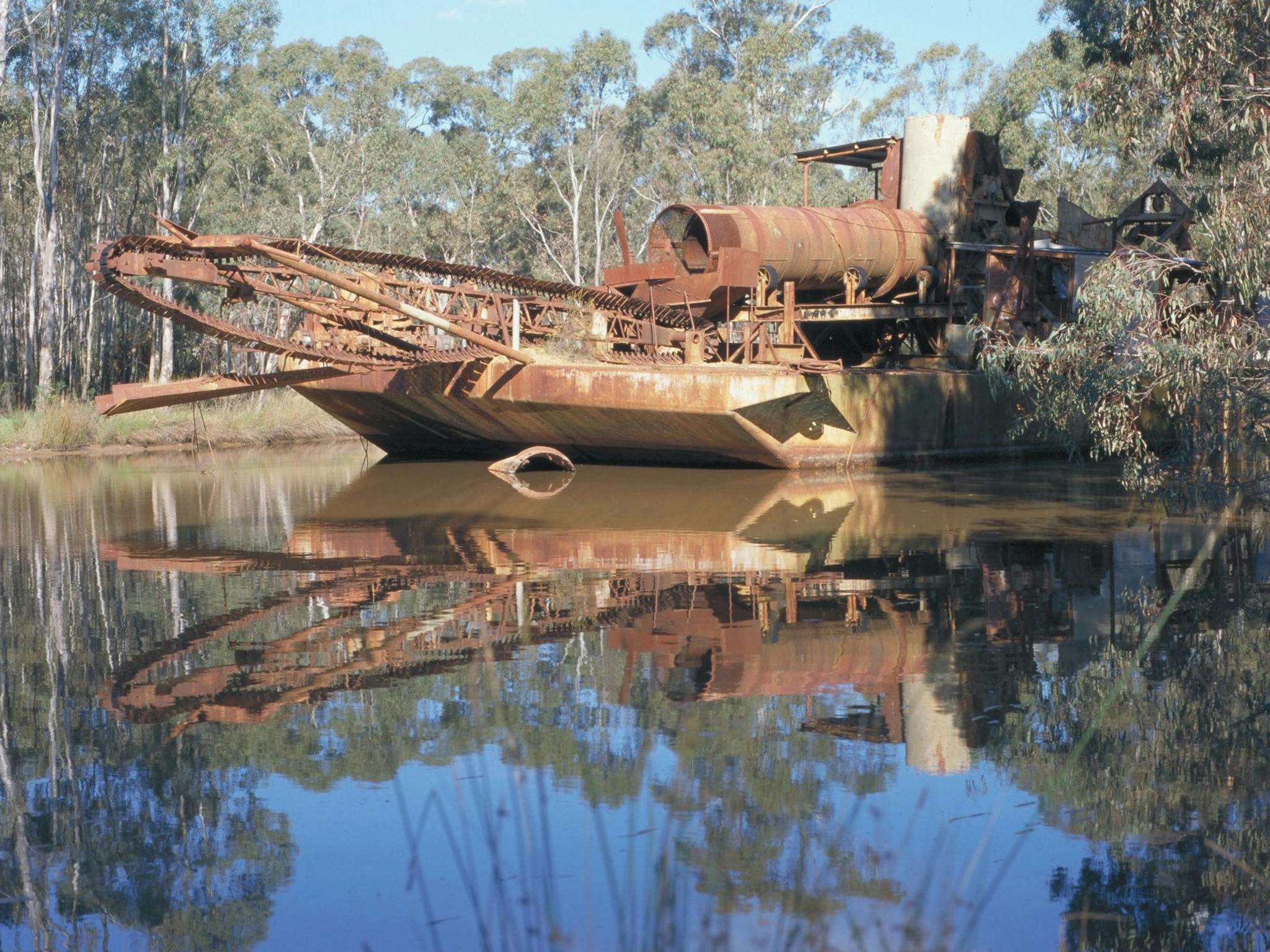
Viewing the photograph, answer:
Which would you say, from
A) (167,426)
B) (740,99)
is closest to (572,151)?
(740,99)

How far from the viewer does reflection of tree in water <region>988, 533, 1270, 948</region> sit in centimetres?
356

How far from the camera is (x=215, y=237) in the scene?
511 inches

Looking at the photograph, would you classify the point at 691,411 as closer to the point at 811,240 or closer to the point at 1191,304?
the point at 811,240

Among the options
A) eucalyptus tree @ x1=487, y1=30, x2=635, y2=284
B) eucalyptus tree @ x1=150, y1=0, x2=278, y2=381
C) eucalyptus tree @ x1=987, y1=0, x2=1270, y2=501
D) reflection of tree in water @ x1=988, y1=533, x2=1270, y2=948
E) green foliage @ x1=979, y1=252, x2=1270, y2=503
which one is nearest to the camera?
reflection of tree in water @ x1=988, y1=533, x2=1270, y2=948

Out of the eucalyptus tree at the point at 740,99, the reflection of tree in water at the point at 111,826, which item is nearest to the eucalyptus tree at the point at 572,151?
the eucalyptus tree at the point at 740,99

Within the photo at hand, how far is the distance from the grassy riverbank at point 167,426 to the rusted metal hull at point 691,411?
442cm

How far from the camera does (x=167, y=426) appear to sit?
24.0 meters

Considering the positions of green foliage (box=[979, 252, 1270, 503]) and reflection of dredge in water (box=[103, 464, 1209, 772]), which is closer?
reflection of dredge in water (box=[103, 464, 1209, 772])

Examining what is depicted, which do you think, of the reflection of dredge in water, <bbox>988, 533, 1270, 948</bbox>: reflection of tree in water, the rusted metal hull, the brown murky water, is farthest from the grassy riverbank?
<bbox>988, 533, 1270, 948</bbox>: reflection of tree in water

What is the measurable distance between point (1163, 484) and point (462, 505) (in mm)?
6035

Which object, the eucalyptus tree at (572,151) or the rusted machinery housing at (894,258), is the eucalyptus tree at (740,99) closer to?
the eucalyptus tree at (572,151)

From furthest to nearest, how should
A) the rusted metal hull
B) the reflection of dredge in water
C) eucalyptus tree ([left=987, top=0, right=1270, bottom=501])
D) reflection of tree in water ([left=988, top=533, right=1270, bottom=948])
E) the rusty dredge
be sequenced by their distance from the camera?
1. the rusted metal hull
2. the rusty dredge
3. eucalyptus tree ([left=987, top=0, right=1270, bottom=501])
4. the reflection of dredge in water
5. reflection of tree in water ([left=988, top=533, right=1270, bottom=948])

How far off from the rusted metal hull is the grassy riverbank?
4420mm

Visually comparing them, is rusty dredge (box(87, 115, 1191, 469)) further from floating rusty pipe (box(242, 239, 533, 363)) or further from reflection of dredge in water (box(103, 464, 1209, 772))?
reflection of dredge in water (box(103, 464, 1209, 772))
